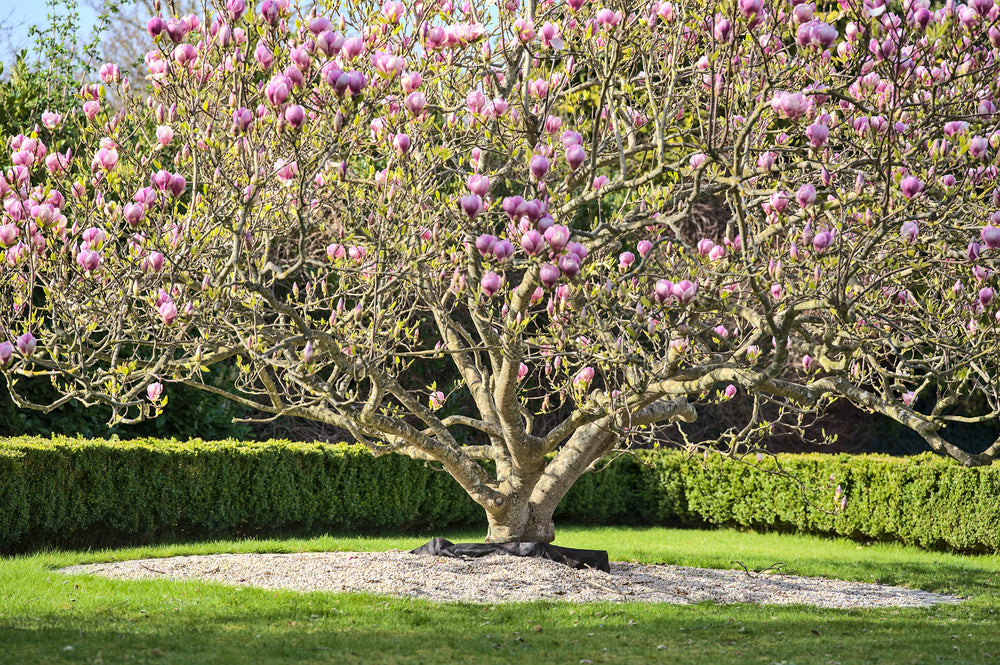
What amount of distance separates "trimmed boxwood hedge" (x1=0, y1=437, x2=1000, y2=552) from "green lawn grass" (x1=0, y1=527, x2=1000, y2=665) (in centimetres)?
148

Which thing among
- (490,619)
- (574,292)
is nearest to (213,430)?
(490,619)

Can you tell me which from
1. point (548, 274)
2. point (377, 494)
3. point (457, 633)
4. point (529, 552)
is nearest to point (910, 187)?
point (548, 274)

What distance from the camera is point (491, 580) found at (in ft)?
25.2

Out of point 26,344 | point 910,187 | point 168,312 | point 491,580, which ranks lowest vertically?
point 491,580

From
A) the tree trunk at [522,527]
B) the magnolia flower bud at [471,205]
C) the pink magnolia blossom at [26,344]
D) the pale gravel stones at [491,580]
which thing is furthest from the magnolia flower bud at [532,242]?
the tree trunk at [522,527]

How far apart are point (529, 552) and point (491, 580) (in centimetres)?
57

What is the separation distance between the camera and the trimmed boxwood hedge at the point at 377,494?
32.4 ft

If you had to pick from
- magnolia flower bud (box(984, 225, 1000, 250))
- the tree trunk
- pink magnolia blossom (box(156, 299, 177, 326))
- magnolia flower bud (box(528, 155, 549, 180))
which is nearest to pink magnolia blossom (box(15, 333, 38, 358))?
pink magnolia blossom (box(156, 299, 177, 326))

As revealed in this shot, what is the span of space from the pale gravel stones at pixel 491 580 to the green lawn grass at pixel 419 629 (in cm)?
34

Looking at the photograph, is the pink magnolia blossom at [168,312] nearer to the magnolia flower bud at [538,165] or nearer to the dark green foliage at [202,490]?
the magnolia flower bud at [538,165]

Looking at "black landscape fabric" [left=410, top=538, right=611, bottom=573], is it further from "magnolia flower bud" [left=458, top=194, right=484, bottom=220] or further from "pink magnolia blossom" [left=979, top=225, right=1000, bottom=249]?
"pink magnolia blossom" [left=979, top=225, right=1000, bottom=249]

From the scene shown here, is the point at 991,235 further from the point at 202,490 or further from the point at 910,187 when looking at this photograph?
the point at 202,490

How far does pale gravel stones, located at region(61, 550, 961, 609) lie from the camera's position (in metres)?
7.43

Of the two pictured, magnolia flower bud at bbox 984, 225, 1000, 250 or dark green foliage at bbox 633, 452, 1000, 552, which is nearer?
magnolia flower bud at bbox 984, 225, 1000, 250
